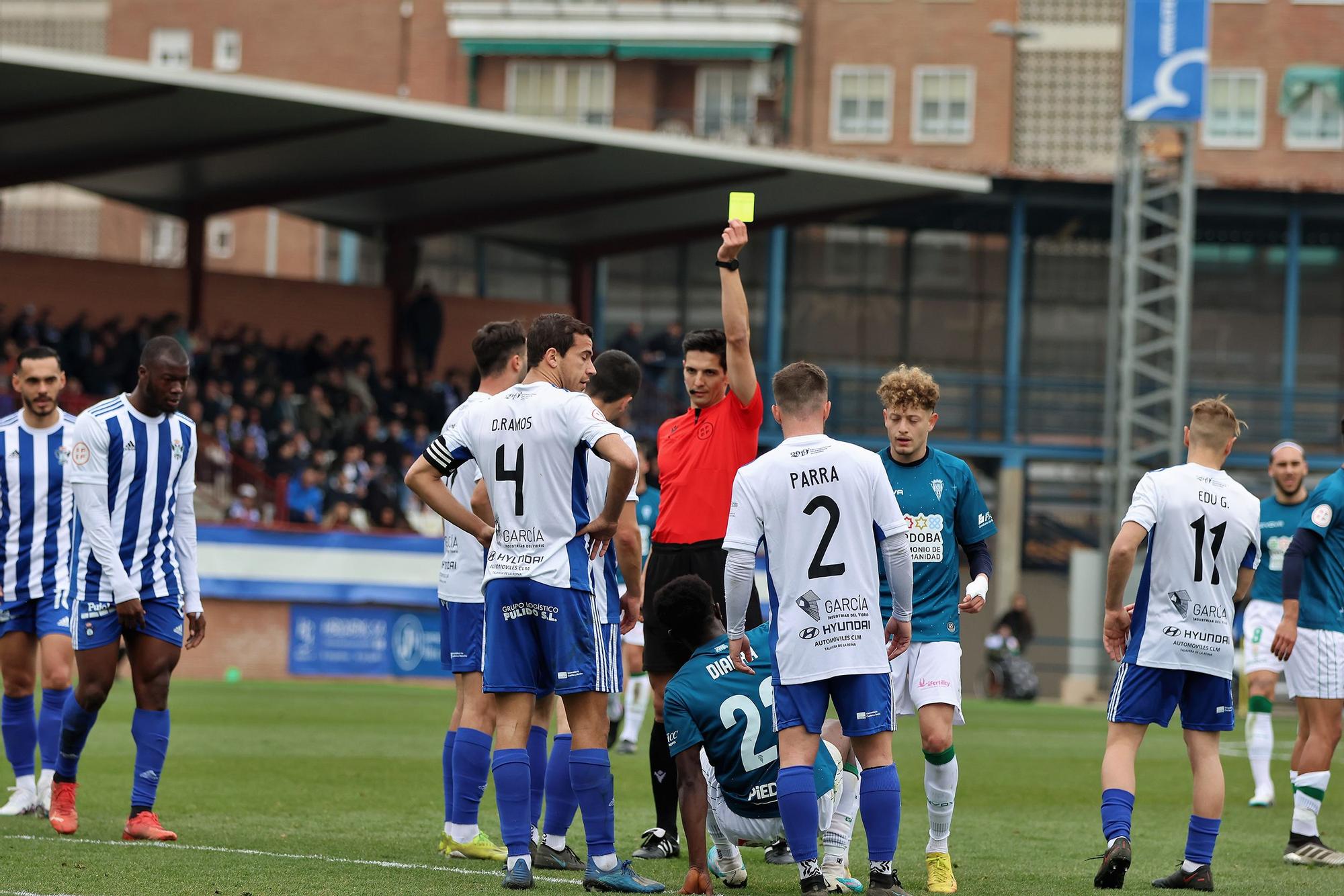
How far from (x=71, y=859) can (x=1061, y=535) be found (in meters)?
34.0

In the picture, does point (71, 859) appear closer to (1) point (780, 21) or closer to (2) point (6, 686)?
(2) point (6, 686)

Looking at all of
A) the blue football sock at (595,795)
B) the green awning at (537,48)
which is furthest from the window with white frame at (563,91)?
the blue football sock at (595,795)

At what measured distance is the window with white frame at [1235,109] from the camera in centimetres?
4253

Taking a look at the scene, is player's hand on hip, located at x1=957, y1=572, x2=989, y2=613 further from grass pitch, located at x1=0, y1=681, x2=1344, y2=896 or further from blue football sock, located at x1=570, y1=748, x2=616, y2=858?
blue football sock, located at x1=570, y1=748, x2=616, y2=858

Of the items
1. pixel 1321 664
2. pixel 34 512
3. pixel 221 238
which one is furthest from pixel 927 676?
pixel 221 238

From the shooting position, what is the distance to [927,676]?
765 centimetres

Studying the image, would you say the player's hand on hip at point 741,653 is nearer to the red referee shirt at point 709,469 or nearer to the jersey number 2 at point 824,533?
the jersey number 2 at point 824,533

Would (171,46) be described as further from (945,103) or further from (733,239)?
(733,239)

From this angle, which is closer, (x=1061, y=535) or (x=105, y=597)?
(x=105, y=597)

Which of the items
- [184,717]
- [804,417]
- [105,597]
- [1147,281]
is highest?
[1147,281]

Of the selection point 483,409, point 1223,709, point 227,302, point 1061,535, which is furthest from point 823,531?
point 1061,535

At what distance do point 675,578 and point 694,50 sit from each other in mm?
35554

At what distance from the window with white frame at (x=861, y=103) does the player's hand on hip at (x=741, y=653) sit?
37353mm

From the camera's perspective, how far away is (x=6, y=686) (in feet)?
29.8
